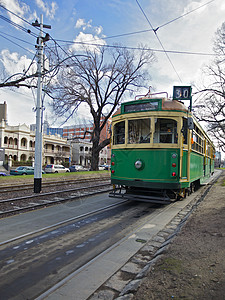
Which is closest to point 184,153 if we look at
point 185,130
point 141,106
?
point 185,130

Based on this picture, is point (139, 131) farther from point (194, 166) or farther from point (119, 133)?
point (194, 166)

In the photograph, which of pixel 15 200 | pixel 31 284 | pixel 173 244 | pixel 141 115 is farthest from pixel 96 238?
pixel 15 200

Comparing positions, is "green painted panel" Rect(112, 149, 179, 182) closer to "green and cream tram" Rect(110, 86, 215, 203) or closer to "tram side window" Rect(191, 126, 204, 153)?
"green and cream tram" Rect(110, 86, 215, 203)

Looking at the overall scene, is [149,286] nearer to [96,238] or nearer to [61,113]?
[96,238]

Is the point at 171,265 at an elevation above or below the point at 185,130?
below

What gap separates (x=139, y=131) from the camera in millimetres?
8500

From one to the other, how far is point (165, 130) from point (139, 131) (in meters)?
0.91

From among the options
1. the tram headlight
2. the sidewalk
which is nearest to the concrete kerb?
the sidewalk

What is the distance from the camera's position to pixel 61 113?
88.4 ft

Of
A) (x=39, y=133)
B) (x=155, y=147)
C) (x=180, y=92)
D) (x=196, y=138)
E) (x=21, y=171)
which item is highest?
(x=180, y=92)

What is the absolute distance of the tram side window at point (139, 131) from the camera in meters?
8.26

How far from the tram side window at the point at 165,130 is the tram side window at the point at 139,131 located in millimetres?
283

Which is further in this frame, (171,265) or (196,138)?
(196,138)

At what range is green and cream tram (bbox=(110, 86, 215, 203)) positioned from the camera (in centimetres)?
791
